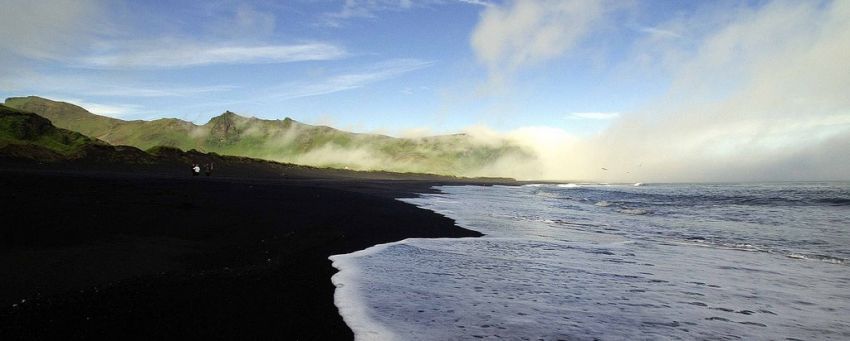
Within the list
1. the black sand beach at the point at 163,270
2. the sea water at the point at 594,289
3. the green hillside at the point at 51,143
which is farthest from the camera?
the green hillside at the point at 51,143

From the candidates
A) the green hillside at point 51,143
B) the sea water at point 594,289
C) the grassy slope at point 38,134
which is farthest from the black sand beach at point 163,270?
the grassy slope at point 38,134

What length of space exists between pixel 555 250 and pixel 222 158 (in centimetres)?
8484

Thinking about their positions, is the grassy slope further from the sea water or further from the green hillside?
the sea water

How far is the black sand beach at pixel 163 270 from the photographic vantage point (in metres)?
5.23

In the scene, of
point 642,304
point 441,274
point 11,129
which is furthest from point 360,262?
point 11,129

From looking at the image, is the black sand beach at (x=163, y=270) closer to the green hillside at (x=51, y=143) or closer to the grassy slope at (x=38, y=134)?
the green hillside at (x=51, y=143)

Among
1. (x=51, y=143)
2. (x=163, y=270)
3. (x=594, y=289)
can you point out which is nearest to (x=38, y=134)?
(x=51, y=143)

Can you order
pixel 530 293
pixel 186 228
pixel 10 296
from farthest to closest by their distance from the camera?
pixel 186 228 < pixel 530 293 < pixel 10 296

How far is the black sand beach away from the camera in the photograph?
523 cm

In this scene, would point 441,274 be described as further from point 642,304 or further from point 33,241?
point 33,241

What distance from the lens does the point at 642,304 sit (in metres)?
7.11

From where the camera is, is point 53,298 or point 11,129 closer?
point 53,298

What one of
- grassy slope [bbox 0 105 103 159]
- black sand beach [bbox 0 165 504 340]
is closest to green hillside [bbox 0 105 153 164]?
grassy slope [bbox 0 105 103 159]

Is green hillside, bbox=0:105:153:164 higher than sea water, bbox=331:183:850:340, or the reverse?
green hillside, bbox=0:105:153:164
